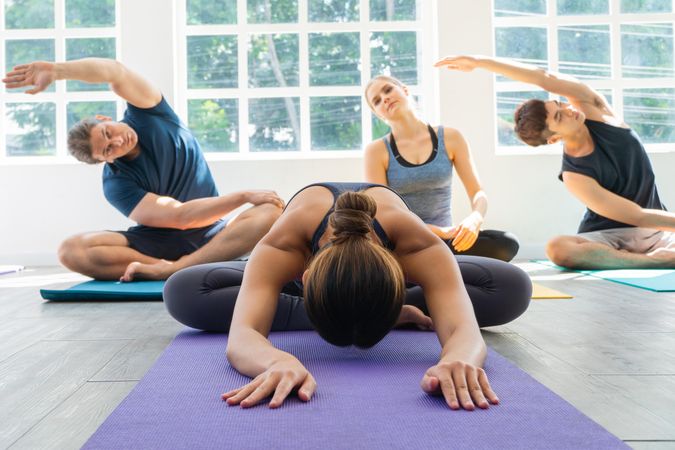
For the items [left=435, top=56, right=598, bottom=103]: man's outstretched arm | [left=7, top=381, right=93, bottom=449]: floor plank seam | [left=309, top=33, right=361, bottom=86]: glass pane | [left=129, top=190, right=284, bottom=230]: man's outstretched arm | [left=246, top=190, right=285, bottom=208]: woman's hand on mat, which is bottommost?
[left=7, top=381, right=93, bottom=449]: floor plank seam

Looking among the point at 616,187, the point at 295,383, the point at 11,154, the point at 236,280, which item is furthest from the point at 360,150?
the point at 295,383

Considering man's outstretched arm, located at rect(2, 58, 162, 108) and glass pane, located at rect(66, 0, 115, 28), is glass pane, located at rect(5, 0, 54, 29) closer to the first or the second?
glass pane, located at rect(66, 0, 115, 28)

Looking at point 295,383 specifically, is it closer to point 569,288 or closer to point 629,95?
point 569,288

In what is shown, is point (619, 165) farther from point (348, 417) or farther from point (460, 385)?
point (348, 417)

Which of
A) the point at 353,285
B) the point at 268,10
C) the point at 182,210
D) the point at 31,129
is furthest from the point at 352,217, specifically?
the point at 31,129

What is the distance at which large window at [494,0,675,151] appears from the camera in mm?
5223

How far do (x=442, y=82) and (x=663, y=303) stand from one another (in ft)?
9.96

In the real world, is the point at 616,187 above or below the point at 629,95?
below

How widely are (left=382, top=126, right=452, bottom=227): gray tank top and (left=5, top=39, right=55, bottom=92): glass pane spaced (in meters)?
3.63

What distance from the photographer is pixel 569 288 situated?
9.63 feet

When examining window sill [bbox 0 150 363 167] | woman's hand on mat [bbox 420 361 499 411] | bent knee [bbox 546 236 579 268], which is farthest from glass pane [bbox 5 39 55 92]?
woman's hand on mat [bbox 420 361 499 411]

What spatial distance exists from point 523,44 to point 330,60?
1.67 meters

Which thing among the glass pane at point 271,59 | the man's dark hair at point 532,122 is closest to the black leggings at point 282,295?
the man's dark hair at point 532,122

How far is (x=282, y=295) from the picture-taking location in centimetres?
192
